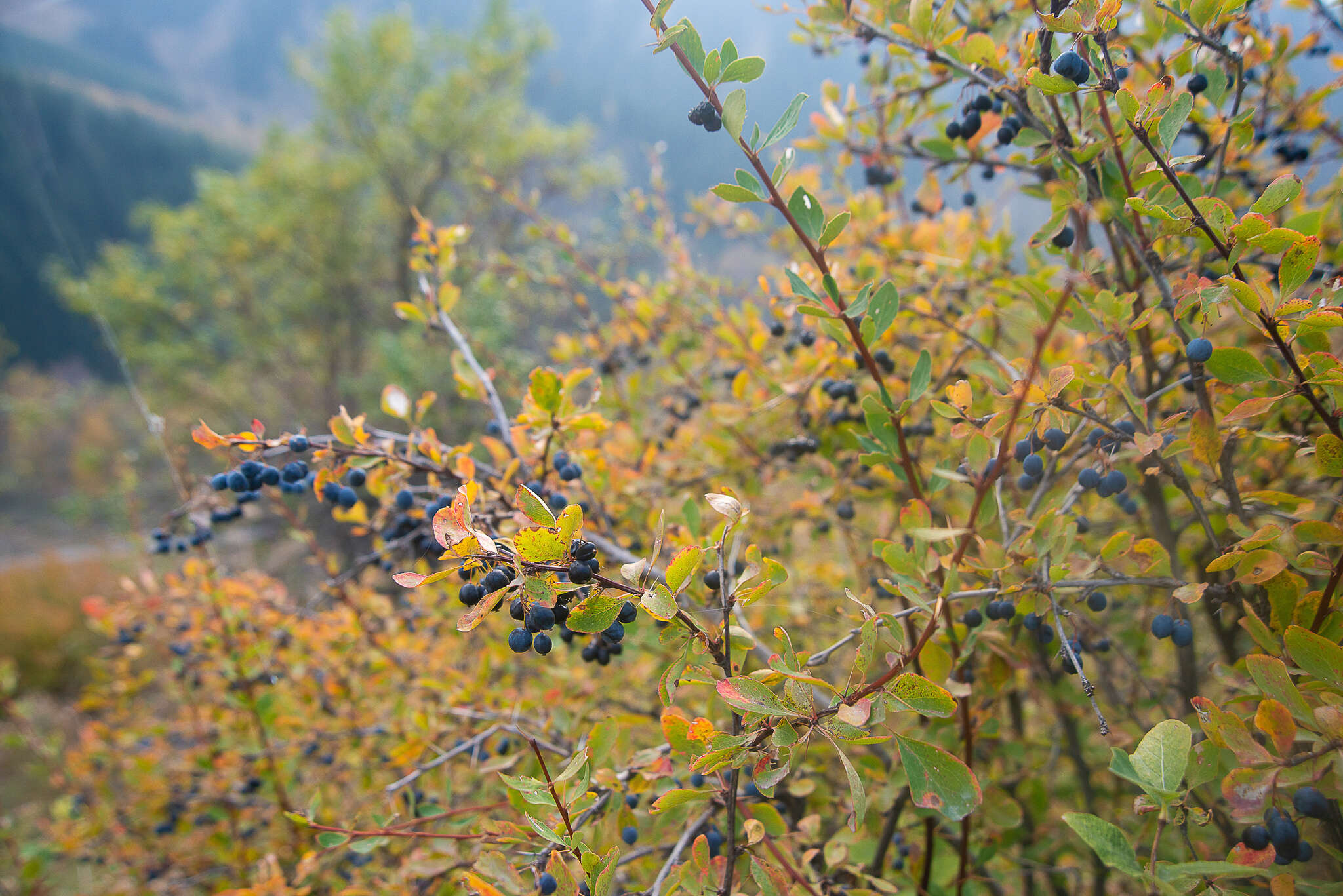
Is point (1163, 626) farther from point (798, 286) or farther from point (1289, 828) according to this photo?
point (798, 286)

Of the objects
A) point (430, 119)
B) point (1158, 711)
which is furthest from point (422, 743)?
point (430, 119)

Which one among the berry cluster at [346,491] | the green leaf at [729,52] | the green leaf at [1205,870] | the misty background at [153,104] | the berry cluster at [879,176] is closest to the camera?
the green leaf at [1205,870]

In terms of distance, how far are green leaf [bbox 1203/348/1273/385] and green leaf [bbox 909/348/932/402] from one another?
0.33m

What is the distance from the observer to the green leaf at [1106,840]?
1.96 feet

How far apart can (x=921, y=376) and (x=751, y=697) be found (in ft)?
1.76

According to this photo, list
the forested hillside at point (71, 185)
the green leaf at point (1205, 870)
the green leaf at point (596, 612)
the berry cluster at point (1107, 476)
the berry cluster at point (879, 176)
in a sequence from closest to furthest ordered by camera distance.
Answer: the green leaf at point (1205, 870) < the green leaf at point (596, 612) < the berry cluster at point (1107, 476) < the berry cluster at point (879, 176) < the forested hillside at point (71, 185)

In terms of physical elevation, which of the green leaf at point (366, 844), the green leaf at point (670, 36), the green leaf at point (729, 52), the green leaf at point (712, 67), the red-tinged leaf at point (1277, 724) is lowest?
the red-tinged leaf at point (1277, 724)

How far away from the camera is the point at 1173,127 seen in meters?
0.72

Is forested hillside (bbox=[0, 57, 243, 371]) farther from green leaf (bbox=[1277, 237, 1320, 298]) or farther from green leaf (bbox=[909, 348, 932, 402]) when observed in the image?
green leaf (bbox=[1277, 237, 1320, 298])

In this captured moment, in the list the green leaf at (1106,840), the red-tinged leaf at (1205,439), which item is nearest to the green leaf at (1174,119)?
the red-tinged leaf at (1205,439)

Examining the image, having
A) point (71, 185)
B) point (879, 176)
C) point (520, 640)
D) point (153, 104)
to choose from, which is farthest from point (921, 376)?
point (153, 104)

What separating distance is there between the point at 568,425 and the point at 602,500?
452 millimetres

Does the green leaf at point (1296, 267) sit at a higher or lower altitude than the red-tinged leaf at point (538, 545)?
lower

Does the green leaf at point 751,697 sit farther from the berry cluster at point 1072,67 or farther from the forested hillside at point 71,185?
the forested hillside at point 71,185
